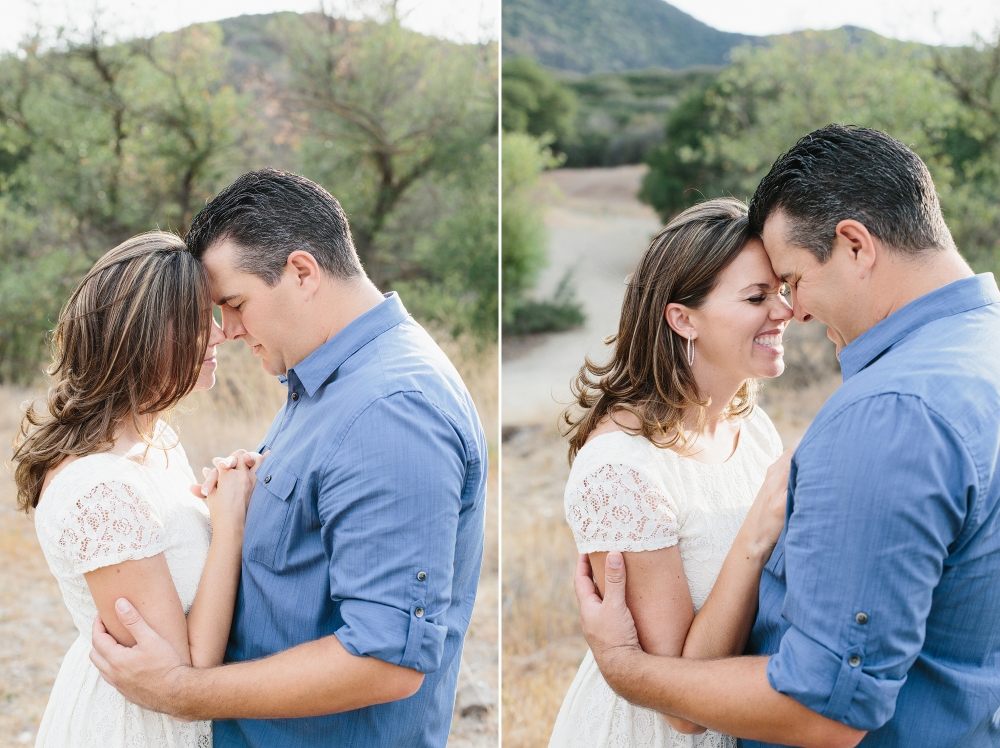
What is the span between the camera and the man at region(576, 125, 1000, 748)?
4.27 feet

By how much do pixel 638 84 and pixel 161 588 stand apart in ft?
36.2

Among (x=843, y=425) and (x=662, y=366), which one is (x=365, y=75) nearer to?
(x=662, y=366)

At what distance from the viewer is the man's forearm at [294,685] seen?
1.60 metres

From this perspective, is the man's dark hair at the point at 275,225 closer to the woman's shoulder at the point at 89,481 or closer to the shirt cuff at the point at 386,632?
the woman's shoulder at the point at 89,481

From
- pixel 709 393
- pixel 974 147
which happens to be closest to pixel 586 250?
pixel 974 147

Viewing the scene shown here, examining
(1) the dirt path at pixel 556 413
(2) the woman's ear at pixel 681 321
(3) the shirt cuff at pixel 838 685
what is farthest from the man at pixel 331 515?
(1) the dirt path at pixel 556 413

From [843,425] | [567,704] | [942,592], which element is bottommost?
[567,704]

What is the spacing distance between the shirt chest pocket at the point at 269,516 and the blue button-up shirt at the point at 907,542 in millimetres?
946

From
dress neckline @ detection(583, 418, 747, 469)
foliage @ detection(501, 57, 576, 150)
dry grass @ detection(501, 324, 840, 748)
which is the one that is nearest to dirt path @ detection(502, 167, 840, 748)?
dry grass @ detection(501, 324, 840, 748)

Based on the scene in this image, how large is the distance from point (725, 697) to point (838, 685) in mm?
245

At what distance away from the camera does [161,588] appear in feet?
5.86

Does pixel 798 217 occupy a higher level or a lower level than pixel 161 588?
higher

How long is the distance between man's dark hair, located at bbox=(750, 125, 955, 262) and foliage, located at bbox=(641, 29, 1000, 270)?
6457mm

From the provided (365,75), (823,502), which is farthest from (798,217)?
(365,75)
